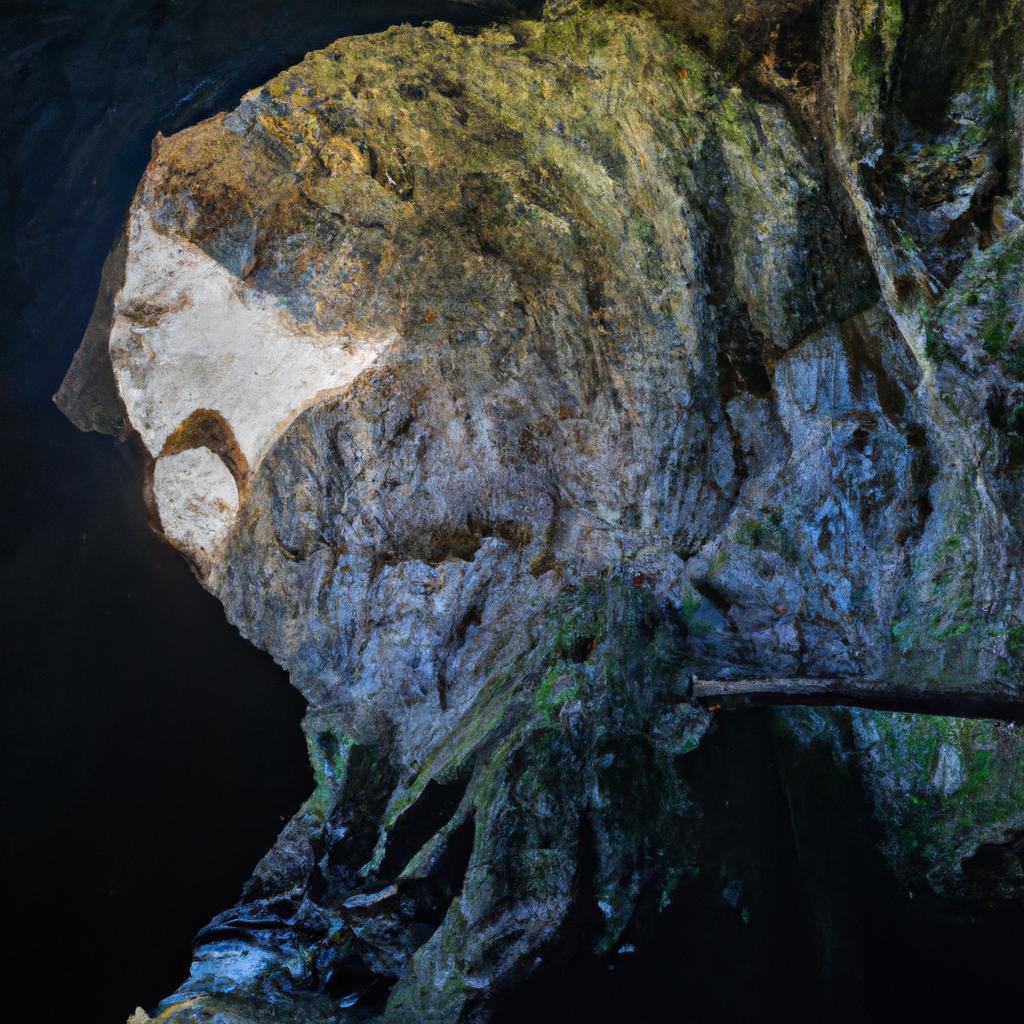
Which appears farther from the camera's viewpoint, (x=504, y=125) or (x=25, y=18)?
(x=504, y=125)

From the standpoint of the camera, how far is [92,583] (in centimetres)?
554

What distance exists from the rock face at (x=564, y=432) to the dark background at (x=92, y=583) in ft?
0.70

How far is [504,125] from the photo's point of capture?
18.3 feet

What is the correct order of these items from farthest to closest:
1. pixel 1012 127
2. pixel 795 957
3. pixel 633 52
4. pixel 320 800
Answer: pixel 320 800
pixel 633 52
pixel 795 957
pixel 1012 127

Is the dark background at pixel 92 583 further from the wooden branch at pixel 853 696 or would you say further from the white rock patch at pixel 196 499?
the wooden branch at pixel 853 696

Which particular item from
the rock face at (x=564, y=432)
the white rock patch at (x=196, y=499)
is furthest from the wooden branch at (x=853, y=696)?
the white rock patch at (x=196, y=499)

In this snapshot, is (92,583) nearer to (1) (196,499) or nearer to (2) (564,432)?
(1) (196,499)

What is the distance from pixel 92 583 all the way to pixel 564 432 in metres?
2.98

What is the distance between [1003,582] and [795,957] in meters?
2.26

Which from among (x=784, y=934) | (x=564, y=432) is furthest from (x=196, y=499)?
(x=784, y=934)

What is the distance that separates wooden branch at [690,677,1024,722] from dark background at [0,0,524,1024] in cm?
300

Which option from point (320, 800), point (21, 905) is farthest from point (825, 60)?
point (21, 905)

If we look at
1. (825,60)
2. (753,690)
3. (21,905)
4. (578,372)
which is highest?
(825,60)

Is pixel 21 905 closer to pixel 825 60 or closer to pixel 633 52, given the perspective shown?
pixel 633 52
